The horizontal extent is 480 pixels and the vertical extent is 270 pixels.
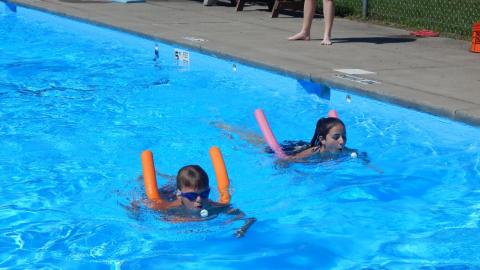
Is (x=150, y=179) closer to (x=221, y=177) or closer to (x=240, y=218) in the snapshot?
(x=221, y=177)

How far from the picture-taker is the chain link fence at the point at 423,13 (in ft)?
43.0

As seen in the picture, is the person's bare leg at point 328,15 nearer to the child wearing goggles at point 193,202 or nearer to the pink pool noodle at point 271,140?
the pink pool noodle at point 271,140

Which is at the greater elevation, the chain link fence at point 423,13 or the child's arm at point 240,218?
the chain link fence at point 423,13

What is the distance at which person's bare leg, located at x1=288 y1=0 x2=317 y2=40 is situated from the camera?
1131cm

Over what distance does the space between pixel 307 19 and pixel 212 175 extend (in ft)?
16.6

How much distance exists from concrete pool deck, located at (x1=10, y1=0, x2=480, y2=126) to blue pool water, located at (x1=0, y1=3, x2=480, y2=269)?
0.58 ft

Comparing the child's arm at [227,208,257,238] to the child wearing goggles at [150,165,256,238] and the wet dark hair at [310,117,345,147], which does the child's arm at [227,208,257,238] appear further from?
the wet dark hair at [310,117,345,147]

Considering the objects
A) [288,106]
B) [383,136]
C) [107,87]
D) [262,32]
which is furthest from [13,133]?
[262,32]

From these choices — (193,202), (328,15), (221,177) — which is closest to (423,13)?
(328,15)

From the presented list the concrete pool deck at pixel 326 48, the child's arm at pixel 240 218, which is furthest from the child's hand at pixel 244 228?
the concrete pool deck at pixel 326 48

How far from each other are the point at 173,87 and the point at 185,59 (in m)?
1.10

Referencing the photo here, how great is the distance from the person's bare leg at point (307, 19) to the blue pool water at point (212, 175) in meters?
1.52

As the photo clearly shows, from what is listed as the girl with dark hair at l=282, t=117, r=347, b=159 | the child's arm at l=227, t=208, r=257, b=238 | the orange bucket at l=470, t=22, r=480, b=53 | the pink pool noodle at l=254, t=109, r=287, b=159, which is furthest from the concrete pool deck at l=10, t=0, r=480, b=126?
the child's arm at l=227, t=208, r=257, b=238

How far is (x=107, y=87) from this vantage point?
395 inches
